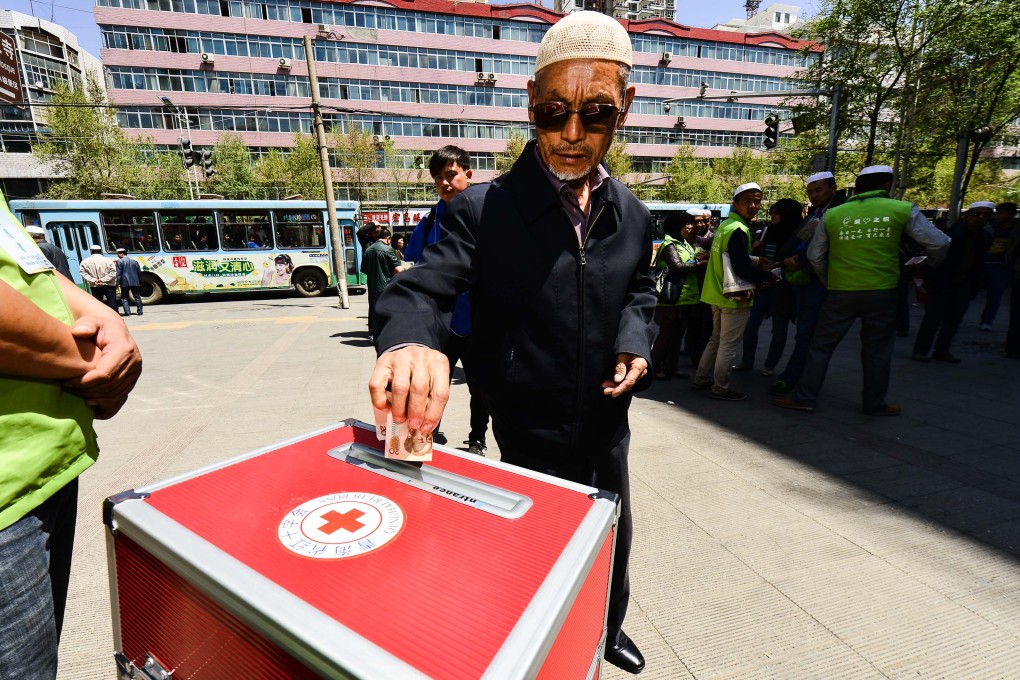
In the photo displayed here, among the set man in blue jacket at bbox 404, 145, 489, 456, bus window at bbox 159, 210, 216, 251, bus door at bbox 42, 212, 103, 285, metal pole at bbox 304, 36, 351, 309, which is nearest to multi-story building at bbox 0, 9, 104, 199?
bus door at bbox 42, 212, 103, 285

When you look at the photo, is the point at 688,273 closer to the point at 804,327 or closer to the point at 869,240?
the point at 804,327

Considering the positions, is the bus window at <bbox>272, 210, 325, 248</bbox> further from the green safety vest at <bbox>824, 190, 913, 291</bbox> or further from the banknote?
the banknote

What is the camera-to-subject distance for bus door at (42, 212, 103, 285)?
40.7ft

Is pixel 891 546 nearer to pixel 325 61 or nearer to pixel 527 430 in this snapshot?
pixel 527 430

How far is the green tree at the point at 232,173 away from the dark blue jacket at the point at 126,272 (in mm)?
20267

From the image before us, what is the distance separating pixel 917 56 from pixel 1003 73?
235 centimetres

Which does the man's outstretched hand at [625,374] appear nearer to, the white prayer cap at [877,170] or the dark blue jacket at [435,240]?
the dark blue jacket at [435,240]

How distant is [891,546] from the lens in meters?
2.52

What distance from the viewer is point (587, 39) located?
4.16ft

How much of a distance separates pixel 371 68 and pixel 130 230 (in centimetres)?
2750

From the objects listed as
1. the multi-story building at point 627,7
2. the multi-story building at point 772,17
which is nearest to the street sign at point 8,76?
the multi-story building at point 627,7

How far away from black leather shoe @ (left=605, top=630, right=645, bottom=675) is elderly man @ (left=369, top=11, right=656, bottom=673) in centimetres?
81

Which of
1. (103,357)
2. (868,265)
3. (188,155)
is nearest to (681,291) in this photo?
(868,265)

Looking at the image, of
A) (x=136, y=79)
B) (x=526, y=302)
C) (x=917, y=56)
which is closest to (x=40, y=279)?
(x=526, y=302)
